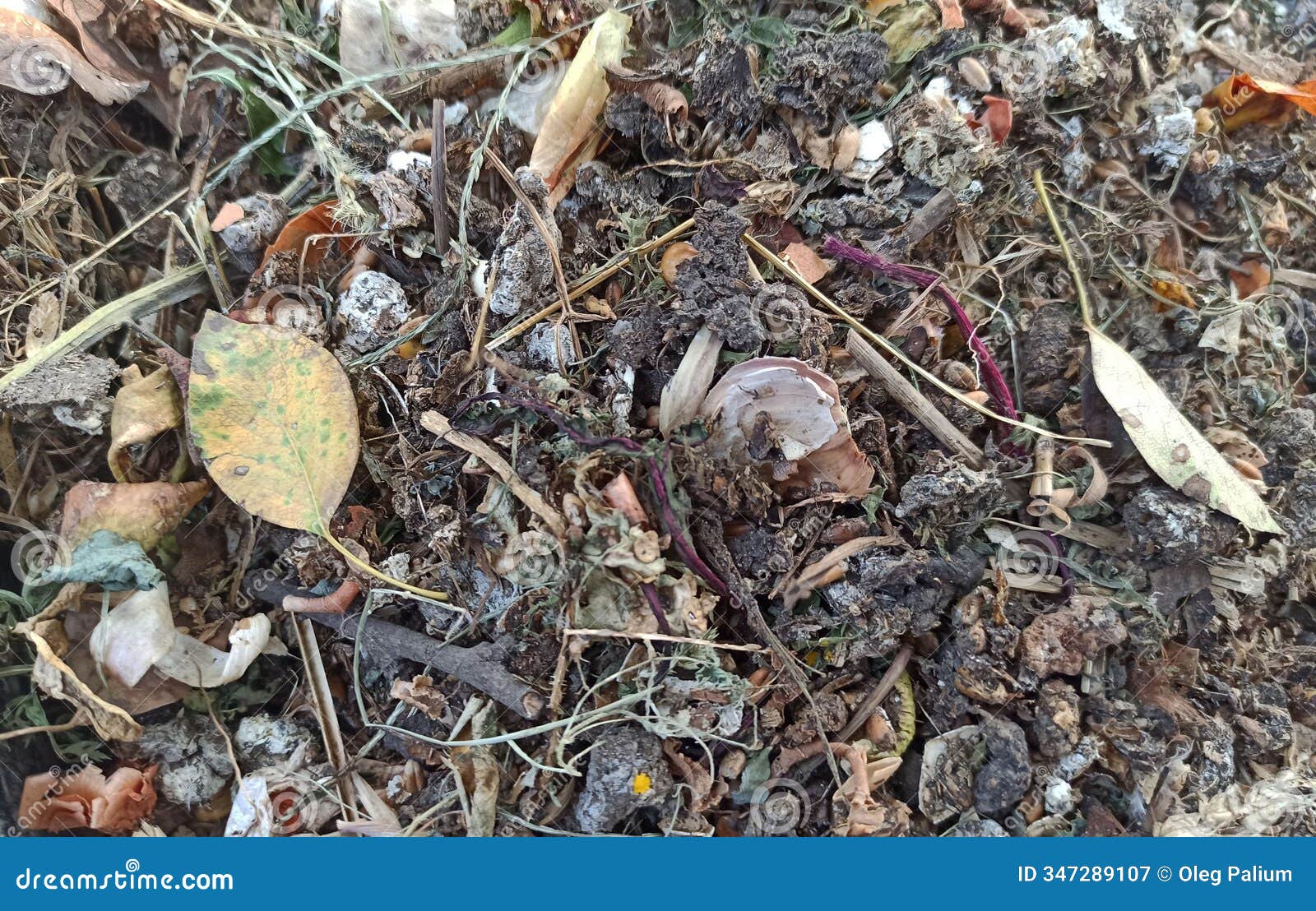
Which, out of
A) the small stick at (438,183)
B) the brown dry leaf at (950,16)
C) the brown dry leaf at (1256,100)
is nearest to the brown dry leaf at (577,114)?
the small stick at (438,183)

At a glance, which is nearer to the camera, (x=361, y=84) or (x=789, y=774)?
(x=789, y=774)

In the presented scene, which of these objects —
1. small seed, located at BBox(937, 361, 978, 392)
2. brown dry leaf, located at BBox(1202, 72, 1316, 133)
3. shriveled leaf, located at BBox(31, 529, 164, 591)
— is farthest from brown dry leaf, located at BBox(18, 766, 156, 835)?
brown dry leaf, located at BBox(1202, 72, 1316, 133)

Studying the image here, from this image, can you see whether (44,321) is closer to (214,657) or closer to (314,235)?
(314,235)

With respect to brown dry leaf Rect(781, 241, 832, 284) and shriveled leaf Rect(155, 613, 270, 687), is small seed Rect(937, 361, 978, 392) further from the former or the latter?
shriveled leaf Rect(155, 613, 270, 687)

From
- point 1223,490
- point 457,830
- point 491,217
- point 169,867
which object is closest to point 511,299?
point 491,217

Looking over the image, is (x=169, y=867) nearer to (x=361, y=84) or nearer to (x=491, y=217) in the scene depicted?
(x=491, y=217)

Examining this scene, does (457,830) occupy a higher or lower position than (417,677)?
lower

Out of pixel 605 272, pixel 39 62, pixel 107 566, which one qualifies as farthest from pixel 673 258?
pixel 39 62
